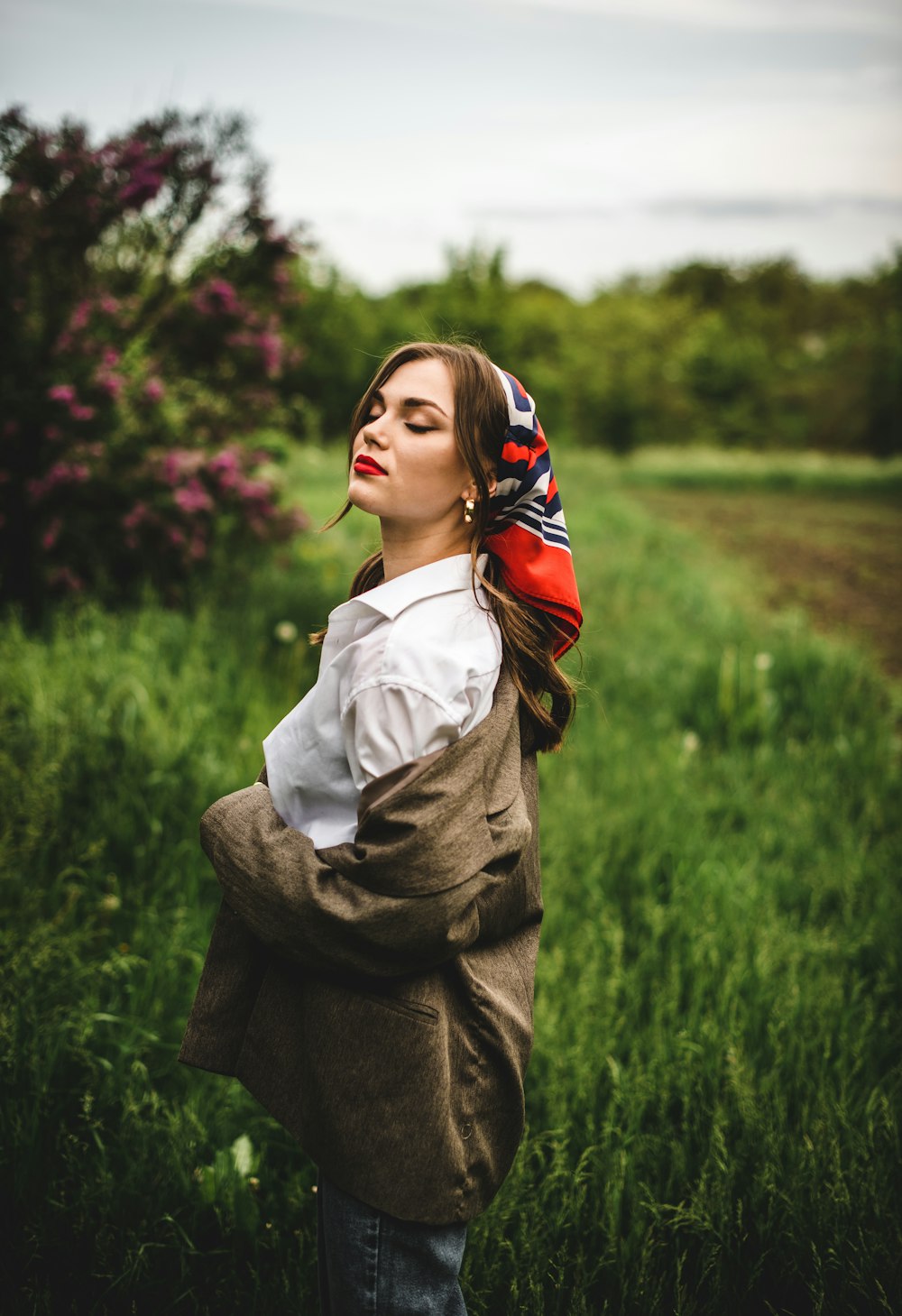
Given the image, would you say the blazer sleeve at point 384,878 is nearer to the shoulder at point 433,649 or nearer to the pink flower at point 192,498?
the shoulder at point 433,649

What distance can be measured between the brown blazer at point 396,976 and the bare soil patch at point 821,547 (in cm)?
657

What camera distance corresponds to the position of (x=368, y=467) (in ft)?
4.45

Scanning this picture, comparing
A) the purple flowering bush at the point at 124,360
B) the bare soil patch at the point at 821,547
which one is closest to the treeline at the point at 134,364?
the purple flowering bush at the point at 124,360

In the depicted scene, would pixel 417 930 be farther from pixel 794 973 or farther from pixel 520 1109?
pixel 794 973

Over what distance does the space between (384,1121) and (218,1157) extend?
0.99m

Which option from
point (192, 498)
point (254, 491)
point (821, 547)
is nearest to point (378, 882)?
point (192, 498)

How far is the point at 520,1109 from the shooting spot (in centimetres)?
131

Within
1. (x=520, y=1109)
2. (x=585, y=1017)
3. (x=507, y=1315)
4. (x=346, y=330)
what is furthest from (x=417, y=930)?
(x=346, y=330)

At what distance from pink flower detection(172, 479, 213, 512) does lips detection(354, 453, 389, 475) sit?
3923 millimetres

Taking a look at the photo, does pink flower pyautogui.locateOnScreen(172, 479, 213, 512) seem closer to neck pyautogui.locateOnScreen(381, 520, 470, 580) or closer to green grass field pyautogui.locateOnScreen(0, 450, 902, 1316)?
green grass field pyautogui.locateOnScreen(0, 450, 902, 1316)

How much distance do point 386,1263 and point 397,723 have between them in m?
0.76

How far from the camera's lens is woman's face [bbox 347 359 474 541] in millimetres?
1357

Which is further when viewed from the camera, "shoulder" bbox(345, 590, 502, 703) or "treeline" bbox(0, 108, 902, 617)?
"treeline" bbox(0, 108, 902, 617)

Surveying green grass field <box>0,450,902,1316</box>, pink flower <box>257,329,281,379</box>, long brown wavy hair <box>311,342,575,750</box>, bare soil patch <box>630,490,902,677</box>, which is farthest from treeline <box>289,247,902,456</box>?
long brown wavy hair <box>311,342,575,750</box>
